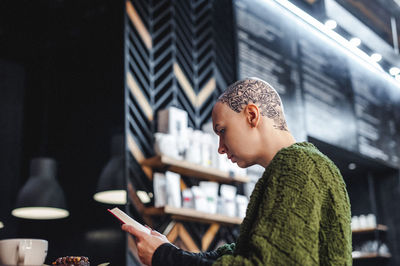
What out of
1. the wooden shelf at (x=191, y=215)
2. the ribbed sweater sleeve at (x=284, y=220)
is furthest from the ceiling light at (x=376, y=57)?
the ribbed sweater sleeve at (x=284, y=220)

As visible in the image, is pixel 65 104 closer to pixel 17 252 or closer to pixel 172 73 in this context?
pixel 172 73

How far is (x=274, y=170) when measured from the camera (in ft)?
4.74

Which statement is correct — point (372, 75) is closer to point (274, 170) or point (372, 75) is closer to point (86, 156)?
point (86, 156)

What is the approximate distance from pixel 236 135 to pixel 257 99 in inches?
5.6

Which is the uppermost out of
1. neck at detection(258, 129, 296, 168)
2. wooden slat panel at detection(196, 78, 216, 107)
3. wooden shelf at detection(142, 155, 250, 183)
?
wooden slat panel at detection(196, 78, 216, 107)

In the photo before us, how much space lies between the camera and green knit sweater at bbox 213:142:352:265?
4.30 feet

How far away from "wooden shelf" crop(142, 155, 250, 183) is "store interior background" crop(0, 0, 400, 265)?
157 millimetres

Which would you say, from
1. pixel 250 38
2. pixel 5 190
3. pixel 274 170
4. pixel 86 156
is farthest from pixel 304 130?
pixel 274 170

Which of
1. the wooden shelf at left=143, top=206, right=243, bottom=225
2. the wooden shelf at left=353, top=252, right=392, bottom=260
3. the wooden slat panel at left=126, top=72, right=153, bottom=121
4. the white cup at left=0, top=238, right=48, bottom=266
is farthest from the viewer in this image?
the wooden shelf at left=353, top=252, right=392, bottom=260

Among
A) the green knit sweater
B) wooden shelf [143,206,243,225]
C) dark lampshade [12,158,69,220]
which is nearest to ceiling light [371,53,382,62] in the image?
wooden shelf [143,206,243,225]

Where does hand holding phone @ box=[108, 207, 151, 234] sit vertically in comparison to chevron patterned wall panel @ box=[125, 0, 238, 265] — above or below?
below

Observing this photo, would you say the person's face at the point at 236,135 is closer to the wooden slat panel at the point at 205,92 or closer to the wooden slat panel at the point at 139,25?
the wooden slat panel at the point at 139,25

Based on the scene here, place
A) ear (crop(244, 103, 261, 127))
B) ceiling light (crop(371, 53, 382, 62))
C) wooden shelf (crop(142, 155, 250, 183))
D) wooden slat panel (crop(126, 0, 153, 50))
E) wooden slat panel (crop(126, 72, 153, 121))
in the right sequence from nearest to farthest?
ear (crop(244, 103, 261, 127)) < wooden shelf (crop(142, 155, 250, 183)) < wooden slat panel (crop(126, 72, 153, 121)) < wooden slat panel (crop(126, 0, 153, 50)) < ceiling light (crop(371, 53, 382, 62))

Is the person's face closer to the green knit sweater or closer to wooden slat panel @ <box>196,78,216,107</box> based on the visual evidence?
the green knit sweater
